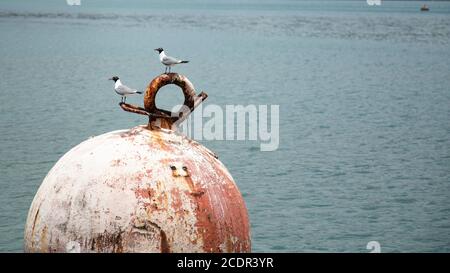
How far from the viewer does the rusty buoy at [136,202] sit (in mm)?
8344

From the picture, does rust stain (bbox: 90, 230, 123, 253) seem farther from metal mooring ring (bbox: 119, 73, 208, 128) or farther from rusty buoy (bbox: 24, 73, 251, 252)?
metal mooring ring (bbox: 119, 73, 208, 128)

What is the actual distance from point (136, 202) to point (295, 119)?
87.2 feet

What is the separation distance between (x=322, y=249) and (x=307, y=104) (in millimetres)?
22301

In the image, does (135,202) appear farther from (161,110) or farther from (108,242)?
(161,110)

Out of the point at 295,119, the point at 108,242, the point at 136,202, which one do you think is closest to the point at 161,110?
the point at 136,202

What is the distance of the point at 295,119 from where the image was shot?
34.7 meters

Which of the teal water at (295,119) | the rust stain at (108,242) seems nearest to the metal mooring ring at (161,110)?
the rust stain at (108,242)

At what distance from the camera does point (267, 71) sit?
55750 millimetres

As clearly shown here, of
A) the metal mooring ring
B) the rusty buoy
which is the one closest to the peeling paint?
the rusty buoy

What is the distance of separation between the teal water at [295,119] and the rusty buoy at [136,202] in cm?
817

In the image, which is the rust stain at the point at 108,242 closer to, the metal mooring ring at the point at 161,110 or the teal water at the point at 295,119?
the metal mooring ring at the point at 161,110

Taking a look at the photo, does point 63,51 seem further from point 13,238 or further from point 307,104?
point 13,238

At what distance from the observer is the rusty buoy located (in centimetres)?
834

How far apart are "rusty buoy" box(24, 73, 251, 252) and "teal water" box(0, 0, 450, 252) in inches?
321
